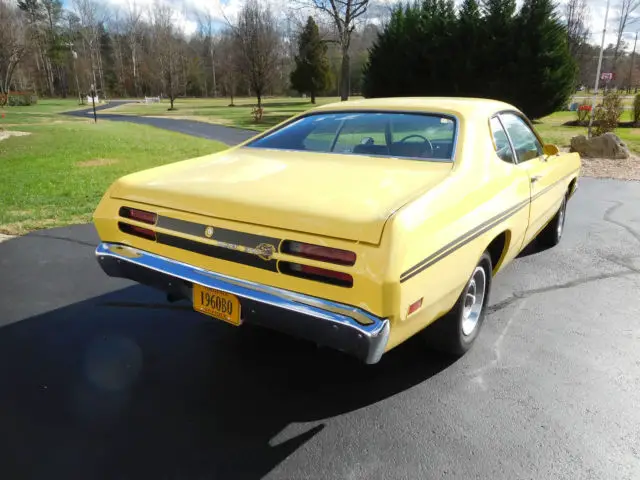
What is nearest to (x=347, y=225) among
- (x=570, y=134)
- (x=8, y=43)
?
(x=570, y=134)

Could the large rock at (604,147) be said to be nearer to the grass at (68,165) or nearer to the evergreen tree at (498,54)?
the grass at (68,165)

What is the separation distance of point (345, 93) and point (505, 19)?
955 centimetres

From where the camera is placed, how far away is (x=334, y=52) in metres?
60.4

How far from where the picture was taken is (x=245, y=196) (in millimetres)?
2322

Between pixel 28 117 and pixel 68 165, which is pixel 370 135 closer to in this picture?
pixel 68 165

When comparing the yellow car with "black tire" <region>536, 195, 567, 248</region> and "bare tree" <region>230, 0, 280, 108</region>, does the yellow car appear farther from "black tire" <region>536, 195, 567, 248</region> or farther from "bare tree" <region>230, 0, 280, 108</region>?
"bare tree" <region>230, 0, 280, 108</region>

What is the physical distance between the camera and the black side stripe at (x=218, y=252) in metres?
2.21

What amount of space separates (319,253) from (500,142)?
6.07ft

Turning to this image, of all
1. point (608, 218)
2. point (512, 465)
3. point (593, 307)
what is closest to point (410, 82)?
point (608, 218)

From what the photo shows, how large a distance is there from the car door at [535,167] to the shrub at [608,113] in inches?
496

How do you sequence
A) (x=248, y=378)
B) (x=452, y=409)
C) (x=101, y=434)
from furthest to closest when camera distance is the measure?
(x=248, y=378)
(x=452, y=409)
(x=101, y=434)

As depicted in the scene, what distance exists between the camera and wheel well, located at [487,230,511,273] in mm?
3109

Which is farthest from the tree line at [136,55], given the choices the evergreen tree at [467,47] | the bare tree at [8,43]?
the evergreen tree at [467,47]

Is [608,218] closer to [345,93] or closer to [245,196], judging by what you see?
[245,196]
